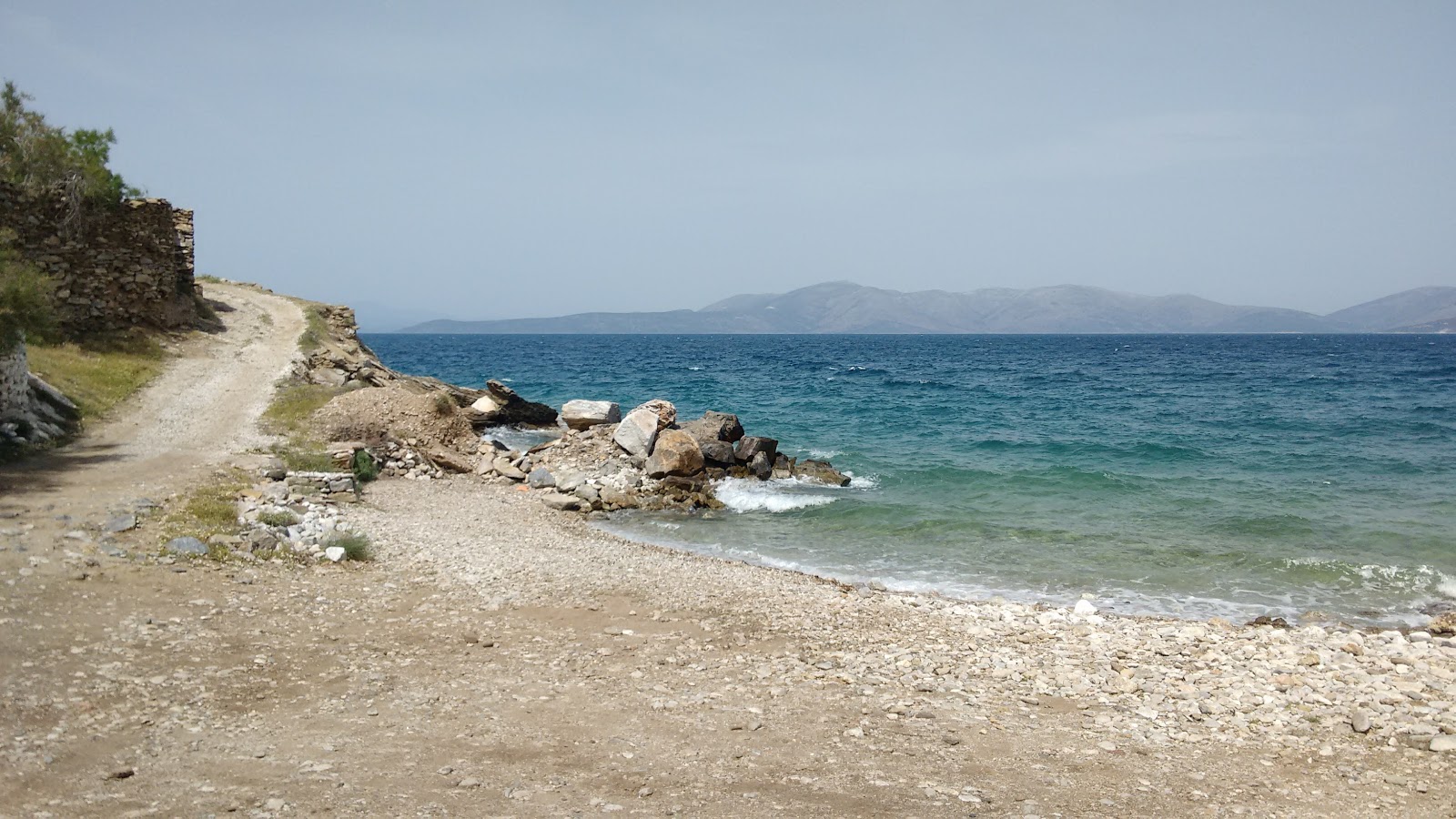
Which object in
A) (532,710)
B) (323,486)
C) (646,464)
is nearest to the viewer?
(532,710)

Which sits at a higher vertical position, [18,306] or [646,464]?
[18,306]

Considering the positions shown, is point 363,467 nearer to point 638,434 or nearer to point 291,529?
point 291,529

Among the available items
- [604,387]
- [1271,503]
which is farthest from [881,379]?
[1271,503]

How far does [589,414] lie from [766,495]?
7.99 metres

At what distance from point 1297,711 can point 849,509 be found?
1238 centimetres

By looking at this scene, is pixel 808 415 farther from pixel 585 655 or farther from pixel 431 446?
pixel 585 655

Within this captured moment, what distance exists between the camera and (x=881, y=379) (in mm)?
61250

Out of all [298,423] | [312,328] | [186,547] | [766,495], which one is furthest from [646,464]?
[312,328]

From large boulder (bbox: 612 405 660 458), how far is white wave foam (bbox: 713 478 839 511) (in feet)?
7.44

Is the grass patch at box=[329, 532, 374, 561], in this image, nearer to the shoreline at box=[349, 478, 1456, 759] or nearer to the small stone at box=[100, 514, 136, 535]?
the shoreline at box=[349, 478, 1456, 759]

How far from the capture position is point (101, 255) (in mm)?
24734

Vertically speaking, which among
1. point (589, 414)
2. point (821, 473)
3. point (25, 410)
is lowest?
point (821, 473)

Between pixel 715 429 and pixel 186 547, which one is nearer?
pixel 186 547

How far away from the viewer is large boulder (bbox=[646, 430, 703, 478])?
23.2 metres
